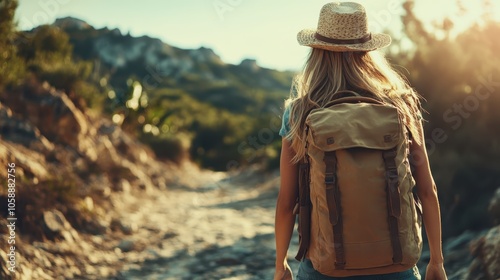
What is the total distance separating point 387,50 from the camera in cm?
916

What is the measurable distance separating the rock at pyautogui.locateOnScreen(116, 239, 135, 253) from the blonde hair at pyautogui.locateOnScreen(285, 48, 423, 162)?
15.0 ft

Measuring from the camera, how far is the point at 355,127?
1.96 m

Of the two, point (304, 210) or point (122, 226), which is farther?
point (122, 226)

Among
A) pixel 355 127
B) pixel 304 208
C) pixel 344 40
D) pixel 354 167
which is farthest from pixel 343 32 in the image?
pixel 304 208

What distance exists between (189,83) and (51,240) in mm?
60738

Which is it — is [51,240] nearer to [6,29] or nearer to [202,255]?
[202,255]

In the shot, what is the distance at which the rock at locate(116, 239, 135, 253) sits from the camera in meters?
6.33

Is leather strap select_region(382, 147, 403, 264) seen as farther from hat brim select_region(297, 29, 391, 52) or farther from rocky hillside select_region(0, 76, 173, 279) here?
rocky hillside select_region(0, 76, 173, 279)

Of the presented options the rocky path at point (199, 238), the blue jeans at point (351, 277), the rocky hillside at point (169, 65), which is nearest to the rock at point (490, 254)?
the rocky path at point (199, 238)

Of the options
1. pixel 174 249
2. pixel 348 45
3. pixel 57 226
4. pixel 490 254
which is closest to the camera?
pixel 348 45

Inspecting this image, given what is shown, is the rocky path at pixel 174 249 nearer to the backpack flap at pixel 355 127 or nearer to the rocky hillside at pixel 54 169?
the rocky hillside at pixel 54 169

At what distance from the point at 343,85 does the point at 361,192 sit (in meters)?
0.42

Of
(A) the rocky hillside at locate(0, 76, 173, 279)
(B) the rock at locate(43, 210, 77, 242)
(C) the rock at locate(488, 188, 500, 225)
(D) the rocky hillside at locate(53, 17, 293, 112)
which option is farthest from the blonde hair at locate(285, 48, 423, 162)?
(D) the rocky hillside at locate(53, 17, 293, 112)

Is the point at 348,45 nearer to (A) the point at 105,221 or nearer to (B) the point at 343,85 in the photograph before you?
(B) the point at 343,85
